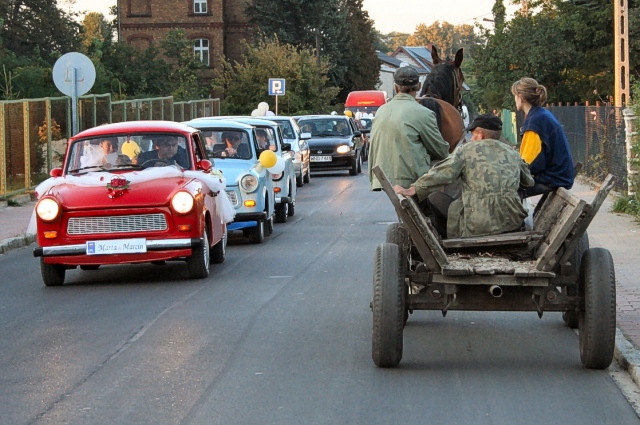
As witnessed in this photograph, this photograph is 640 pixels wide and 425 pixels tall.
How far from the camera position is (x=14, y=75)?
40.1 m

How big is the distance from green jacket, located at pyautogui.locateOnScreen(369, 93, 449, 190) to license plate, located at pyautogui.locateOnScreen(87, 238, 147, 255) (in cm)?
415

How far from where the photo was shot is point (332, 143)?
35094mm

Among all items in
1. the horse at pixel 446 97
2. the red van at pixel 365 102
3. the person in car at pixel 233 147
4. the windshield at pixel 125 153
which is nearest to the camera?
the horse at pixel 446 97

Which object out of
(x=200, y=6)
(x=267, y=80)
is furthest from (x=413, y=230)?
(x=200, y=6)

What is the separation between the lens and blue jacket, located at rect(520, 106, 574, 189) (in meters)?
8.98

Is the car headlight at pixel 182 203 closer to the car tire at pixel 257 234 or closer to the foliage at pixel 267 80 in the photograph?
the car tire at pixel 257 234

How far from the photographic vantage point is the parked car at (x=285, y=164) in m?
20.0

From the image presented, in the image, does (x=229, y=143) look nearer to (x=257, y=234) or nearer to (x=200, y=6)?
(x=257, y=234)

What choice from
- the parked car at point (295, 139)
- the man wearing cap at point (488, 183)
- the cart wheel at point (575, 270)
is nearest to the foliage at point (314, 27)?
the parked car at point (295, 139)

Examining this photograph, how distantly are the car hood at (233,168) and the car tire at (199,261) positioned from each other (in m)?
3.65

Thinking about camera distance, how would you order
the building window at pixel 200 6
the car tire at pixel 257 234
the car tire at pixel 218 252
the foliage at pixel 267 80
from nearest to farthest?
the car tire at pixel 218 252, the car tire at pixel 257 234, the foliage at pixel 267 80, the building window at pixel 200 6

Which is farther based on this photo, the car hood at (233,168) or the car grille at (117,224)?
the car hood at (233,168)

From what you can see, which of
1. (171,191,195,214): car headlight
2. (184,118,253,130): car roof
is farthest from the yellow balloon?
(171,191,195,214): car headlight

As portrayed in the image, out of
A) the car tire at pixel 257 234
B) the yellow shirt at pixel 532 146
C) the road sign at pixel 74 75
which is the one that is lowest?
the car tire at pixel 257 234
